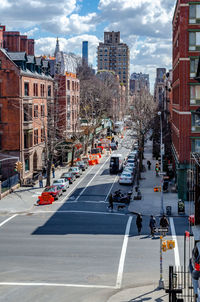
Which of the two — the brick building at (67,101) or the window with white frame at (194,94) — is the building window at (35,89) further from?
the window with white frame at (194,94)

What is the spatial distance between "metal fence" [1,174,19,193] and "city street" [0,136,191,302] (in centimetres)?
644

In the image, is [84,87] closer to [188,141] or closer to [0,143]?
[0,143]

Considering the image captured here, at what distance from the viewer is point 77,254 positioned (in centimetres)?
2428

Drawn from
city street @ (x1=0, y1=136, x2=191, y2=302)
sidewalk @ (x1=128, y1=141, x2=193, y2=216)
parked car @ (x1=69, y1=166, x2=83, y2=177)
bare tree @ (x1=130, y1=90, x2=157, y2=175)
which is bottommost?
city street @ (x1=0, y1=136, x2=191, y2=302)

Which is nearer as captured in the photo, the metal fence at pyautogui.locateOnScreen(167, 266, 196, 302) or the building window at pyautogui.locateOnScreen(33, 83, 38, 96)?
the metal fence at pyautogui.locateOnScreen(167, 266, 196, 302)

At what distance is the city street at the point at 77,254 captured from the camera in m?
19.4

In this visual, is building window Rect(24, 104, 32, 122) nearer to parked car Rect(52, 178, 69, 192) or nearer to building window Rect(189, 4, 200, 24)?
parked car Rect(52, 178, 69, 192)

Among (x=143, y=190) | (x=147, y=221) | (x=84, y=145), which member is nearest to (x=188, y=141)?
(x=143, y=190)

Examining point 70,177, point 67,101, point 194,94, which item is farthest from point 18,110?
point 67,101

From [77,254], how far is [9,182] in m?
22.1

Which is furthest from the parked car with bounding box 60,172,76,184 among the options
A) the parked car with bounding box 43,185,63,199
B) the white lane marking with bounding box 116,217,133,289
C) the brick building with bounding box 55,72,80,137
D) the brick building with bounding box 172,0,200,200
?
the white lane marking with bounding box 116,217,133,289

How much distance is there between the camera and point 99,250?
2500cm

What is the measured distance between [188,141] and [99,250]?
1949cm

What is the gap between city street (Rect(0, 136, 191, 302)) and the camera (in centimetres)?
1936
